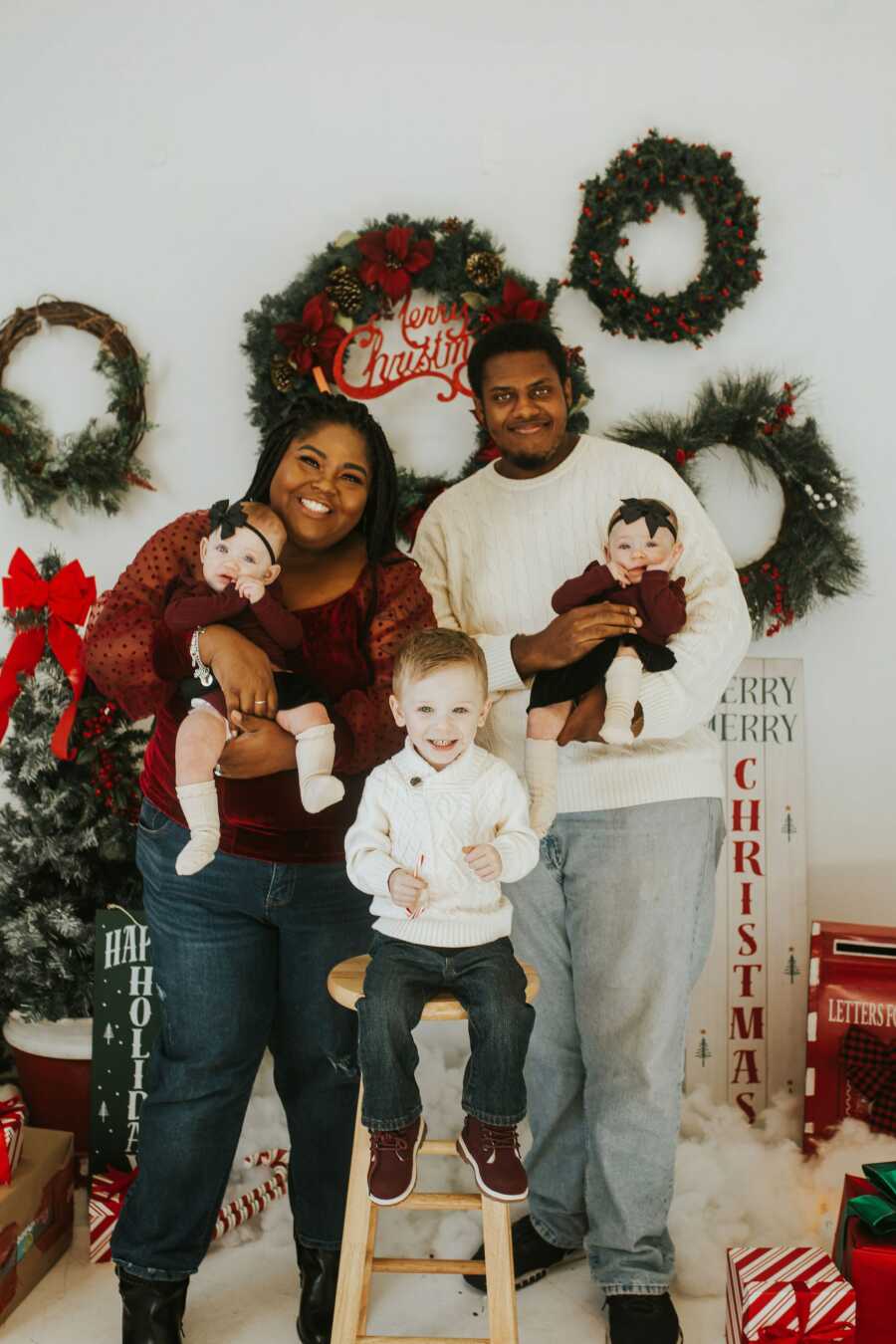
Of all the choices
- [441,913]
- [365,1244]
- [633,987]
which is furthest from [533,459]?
[365,1244]

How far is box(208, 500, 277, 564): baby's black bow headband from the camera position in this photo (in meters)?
1.76

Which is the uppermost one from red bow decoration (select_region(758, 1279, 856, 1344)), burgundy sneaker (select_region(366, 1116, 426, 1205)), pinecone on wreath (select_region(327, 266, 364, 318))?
pinecone on wreath (select_region(327, 266, 364, 318))

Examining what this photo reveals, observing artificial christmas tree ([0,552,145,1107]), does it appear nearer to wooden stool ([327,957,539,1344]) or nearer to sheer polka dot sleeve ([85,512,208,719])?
sheer polka dot sleeve ([85,512,208,719])

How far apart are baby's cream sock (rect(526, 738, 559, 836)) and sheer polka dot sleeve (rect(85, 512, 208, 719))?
1.88 feet

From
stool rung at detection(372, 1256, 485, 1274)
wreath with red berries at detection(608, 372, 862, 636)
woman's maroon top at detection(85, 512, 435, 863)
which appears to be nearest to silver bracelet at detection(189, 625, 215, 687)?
woman's maroon top at detection(85, 512, 435, 863)

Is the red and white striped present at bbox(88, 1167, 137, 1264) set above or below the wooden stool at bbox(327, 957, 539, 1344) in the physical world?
below

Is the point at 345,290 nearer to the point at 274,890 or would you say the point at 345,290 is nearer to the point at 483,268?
the point at 483,268

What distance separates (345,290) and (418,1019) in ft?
5.46

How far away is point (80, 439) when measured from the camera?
275 centimetres

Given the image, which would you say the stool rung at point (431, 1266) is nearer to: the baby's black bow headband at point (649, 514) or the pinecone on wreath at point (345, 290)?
the baby's black bow headband at point (649, 514)

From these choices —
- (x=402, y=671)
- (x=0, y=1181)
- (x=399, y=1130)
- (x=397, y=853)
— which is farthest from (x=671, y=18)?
(x=0, y=1181)

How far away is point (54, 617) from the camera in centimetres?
235

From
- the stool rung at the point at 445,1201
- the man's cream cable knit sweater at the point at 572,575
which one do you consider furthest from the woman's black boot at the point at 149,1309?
the man's cream cable knit sweater at the point at 572,575

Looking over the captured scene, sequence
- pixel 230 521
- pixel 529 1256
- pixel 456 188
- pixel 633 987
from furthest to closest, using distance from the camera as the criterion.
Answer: pixel 456 188, pixel 529 1256, pixel 633 987, pixel 230 521
